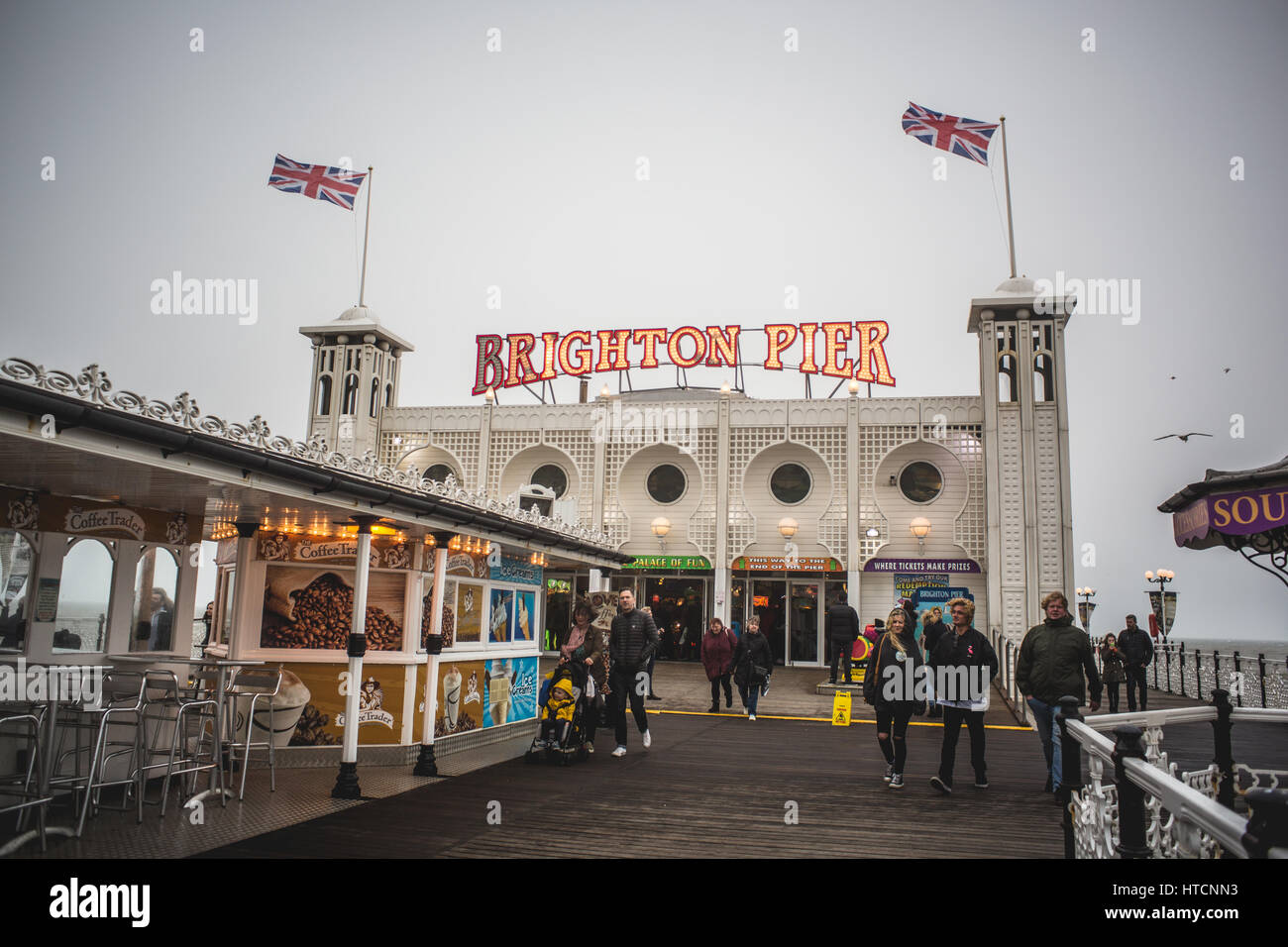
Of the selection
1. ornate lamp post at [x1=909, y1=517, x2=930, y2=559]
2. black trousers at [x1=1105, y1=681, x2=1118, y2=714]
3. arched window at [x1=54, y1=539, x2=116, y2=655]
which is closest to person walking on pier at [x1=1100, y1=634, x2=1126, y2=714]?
black trousers at [x1=1105, y1=681, x2=1118, y2=714]

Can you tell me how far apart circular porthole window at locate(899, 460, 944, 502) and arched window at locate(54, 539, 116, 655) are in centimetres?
1848

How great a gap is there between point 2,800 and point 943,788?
7893 millimetres

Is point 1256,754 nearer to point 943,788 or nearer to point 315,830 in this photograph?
point 943,788

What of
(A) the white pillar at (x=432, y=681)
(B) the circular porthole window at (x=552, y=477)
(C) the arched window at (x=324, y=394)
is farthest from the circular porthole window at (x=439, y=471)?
(A) the white pillar at (x=432, y=681)

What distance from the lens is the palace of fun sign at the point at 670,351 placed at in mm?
23312

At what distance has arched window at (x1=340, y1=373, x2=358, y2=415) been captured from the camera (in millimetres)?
24031

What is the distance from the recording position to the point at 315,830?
6.25 meters

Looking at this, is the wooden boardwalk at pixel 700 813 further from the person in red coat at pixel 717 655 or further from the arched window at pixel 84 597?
the person in red coat at pixel 717 655

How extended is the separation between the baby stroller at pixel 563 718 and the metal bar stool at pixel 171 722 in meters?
Answer: 3.37

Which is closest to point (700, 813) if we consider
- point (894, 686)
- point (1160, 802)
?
point (894, 686)

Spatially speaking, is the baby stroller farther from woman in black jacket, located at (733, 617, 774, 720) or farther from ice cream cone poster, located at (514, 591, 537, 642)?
woman in black jacket, located at (733, 617, 774, 720)

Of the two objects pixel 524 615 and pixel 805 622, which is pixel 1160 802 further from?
pixel 805 622

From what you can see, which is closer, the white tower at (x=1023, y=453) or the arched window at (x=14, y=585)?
the arched window at (x=14, y=585)
